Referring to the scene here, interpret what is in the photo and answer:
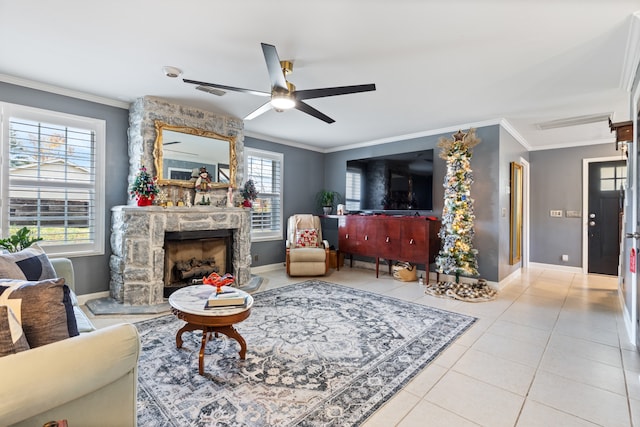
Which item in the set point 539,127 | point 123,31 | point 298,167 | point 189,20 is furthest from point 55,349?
point 539,127

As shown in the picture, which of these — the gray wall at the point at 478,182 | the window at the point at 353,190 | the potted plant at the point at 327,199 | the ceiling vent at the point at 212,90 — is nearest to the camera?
the ceiling vent at the point at 212,90

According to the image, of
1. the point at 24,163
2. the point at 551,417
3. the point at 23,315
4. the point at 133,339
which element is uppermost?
the point at 24,163

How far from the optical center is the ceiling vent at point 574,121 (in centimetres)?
398

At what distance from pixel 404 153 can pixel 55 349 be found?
16.4 feet

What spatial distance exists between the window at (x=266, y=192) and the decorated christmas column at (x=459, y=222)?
2916 mm

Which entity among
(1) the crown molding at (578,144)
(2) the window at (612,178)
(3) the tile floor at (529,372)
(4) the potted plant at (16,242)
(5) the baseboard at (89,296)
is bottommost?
(3) the tile floor at (529,372)

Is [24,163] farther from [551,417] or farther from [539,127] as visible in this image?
[539,127]

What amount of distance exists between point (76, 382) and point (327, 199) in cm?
532

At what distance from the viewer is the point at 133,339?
49.0 inches

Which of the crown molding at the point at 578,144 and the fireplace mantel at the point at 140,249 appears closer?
the fireplace mantel at the point at 140,249

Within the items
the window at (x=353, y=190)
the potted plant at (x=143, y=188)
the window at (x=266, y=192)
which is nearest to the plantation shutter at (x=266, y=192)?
the window at (x=266, y=192)

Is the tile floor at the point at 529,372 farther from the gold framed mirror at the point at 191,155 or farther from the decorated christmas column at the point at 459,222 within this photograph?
the gold framed mirror at the point at 191,155

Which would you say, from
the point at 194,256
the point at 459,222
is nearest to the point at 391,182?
the point at 459,222

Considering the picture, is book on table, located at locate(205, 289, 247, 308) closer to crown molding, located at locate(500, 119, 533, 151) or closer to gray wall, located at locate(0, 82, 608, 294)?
gray wall, located at locate(0, 82, 608, 294)
